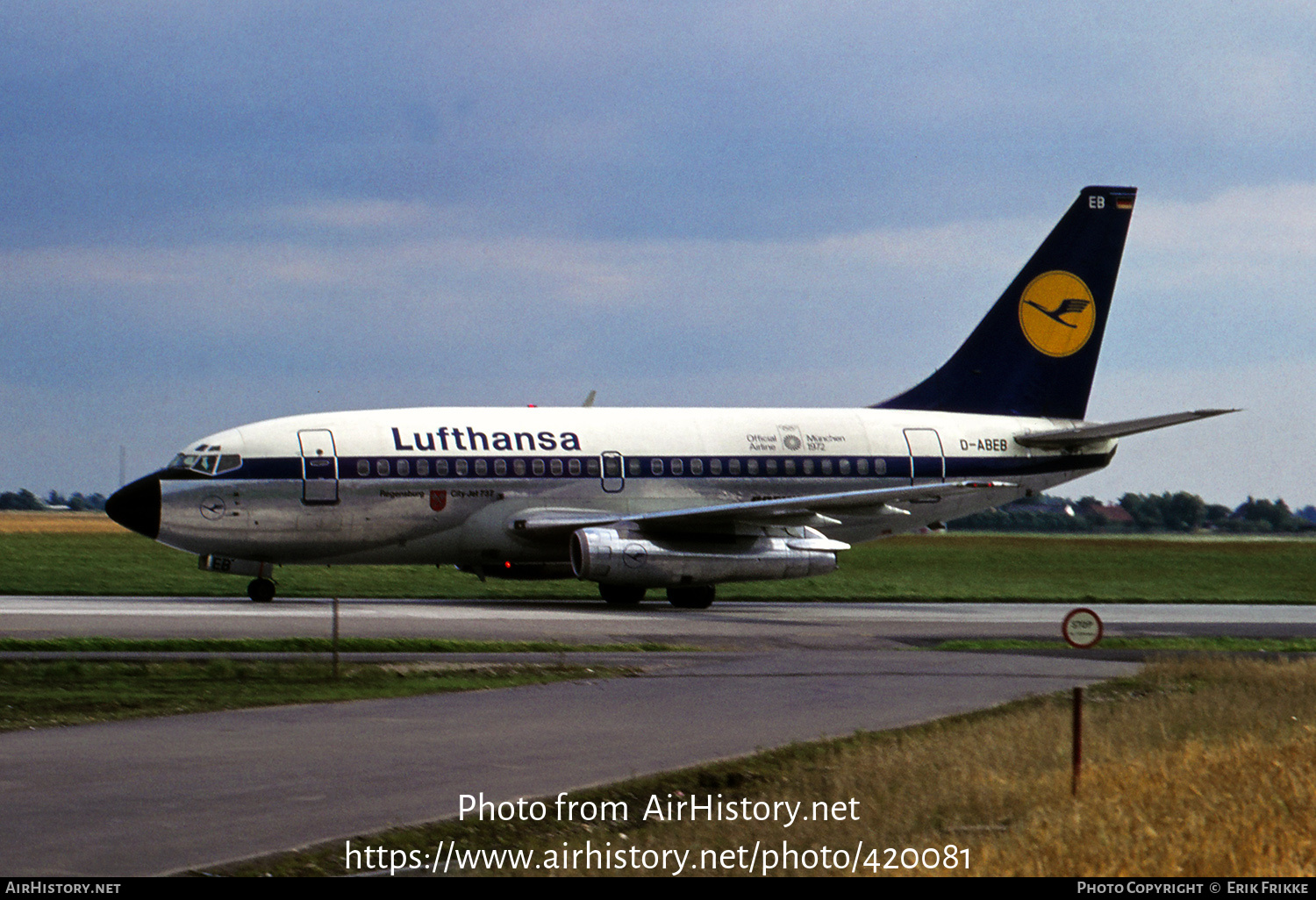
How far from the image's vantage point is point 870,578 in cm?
4716

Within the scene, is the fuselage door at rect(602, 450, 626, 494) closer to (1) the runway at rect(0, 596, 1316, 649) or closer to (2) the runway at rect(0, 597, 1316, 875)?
(1) the runway at rect(0, 596, 1316, 649)

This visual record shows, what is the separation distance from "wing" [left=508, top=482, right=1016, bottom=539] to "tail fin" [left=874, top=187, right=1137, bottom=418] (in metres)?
5.58

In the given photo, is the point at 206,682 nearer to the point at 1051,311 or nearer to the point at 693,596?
the point at 693,596

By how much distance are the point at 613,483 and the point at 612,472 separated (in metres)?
0.25

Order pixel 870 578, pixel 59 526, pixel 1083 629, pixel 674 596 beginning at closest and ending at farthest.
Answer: pixel 1083 629
pixel 674 596
pixel 870 578
pixel 59 526

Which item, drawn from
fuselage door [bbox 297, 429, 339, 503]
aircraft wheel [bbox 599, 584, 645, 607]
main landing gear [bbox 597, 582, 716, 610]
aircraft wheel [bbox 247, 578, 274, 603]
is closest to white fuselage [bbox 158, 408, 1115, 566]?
fuselage door [bbox 297, 429, 339, 503]

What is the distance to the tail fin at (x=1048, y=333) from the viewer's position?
3872cm

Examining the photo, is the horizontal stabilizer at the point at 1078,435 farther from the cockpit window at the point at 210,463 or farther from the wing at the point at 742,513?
the cockpit window at the point at 210,463

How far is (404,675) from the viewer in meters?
19.0

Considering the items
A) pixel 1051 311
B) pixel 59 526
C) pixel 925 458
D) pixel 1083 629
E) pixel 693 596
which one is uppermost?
pixel 1051 311

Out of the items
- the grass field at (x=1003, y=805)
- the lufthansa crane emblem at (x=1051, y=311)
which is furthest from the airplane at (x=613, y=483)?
the grass field at (x=1003, y=805)

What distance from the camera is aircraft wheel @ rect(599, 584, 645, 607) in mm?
34719

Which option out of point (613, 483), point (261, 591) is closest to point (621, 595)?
point (613, 483)

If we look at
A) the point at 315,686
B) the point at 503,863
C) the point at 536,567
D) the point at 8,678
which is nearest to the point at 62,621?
A: the point at 8,678
